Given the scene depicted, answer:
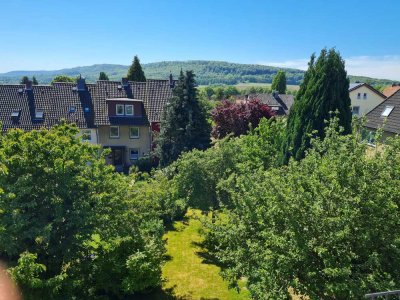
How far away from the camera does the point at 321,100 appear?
60.5 feet

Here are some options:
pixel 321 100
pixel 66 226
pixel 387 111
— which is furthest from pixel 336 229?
pixel 387 111

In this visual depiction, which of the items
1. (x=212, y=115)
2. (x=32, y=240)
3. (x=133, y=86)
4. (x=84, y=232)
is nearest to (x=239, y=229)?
(x=84, y=232)

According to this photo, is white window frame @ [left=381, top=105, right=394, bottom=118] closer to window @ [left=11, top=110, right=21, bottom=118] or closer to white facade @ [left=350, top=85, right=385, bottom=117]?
window @ [left=11, top=110, right=21, bottom=118]

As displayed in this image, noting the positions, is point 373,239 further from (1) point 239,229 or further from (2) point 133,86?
(2) point 133,86

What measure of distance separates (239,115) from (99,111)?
14.7 m

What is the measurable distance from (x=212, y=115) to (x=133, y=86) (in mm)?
11898

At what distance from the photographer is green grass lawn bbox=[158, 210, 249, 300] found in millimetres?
13820

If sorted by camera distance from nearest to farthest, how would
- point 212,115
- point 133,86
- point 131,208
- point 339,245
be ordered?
point 339,245
point 131,208
point 212,115
point 133,86

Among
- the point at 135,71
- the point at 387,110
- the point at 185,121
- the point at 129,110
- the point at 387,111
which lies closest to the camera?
the point at 387,111

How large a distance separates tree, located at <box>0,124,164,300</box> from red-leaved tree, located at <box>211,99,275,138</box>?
19.2 metres

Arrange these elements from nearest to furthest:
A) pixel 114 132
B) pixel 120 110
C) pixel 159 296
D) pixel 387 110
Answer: pixel 159 296, pixel 387 110, pixel 120 110, pixel 114 132

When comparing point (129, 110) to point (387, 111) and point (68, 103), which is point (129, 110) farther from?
point (387, 111)

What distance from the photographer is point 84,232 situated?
1145 cm

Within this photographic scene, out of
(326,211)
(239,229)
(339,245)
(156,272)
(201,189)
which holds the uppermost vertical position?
(326,211)
